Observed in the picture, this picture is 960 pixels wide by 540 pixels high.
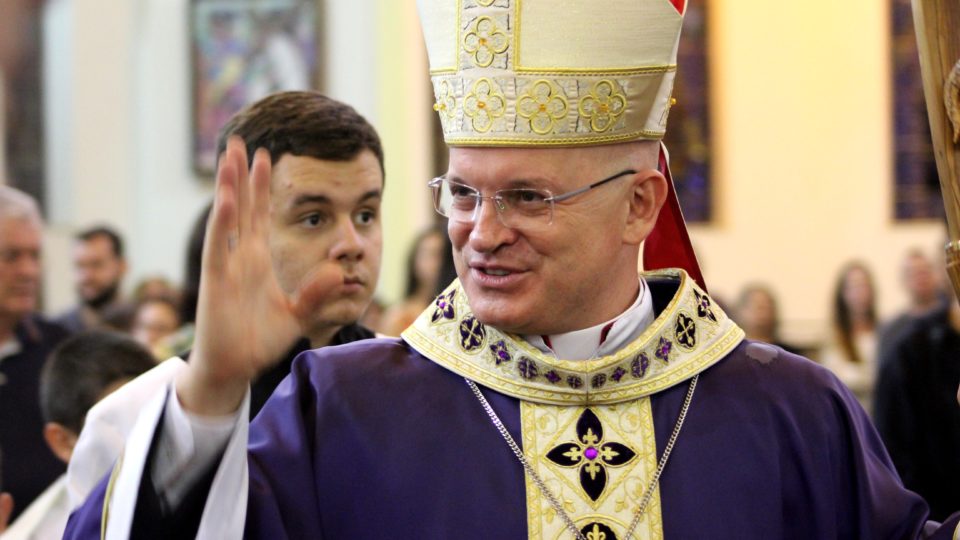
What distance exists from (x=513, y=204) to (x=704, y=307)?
558mm

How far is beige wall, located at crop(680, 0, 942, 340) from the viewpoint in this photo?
13945 mm

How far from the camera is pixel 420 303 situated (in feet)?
28.6

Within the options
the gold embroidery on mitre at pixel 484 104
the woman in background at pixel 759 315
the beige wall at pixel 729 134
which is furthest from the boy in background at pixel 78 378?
the beige wall at pixel 729 134

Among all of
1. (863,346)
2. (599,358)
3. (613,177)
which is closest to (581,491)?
(599,358)

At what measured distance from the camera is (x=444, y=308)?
3447 mm

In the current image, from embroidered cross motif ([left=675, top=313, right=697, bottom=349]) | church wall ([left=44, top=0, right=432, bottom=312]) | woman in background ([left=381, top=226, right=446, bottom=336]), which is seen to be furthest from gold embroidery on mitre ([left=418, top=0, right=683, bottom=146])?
church wall ([left=44, top=0, right=432, bottom=312])

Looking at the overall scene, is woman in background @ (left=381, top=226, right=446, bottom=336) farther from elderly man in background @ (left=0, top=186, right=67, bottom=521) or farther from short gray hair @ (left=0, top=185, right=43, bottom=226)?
short gray hair @ (left=0, top=185, right=43, bottom=226)

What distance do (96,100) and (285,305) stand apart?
11075 millimetres

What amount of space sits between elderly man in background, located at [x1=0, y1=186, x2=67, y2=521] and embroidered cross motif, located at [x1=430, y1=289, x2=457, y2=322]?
240cm

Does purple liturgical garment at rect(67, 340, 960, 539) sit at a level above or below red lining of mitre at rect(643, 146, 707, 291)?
below

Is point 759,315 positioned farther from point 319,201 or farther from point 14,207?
point 319,201

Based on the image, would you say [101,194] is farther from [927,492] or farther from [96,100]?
[927,492]

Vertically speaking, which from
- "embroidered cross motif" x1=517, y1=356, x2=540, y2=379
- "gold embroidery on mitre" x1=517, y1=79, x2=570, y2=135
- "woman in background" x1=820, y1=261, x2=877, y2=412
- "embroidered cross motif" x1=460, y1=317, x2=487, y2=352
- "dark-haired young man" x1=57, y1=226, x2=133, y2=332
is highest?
"gold embroidery on mitre" x1=517, y1=79, x2=570, y2=135

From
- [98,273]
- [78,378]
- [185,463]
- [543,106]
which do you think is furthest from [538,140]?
[98,273]
